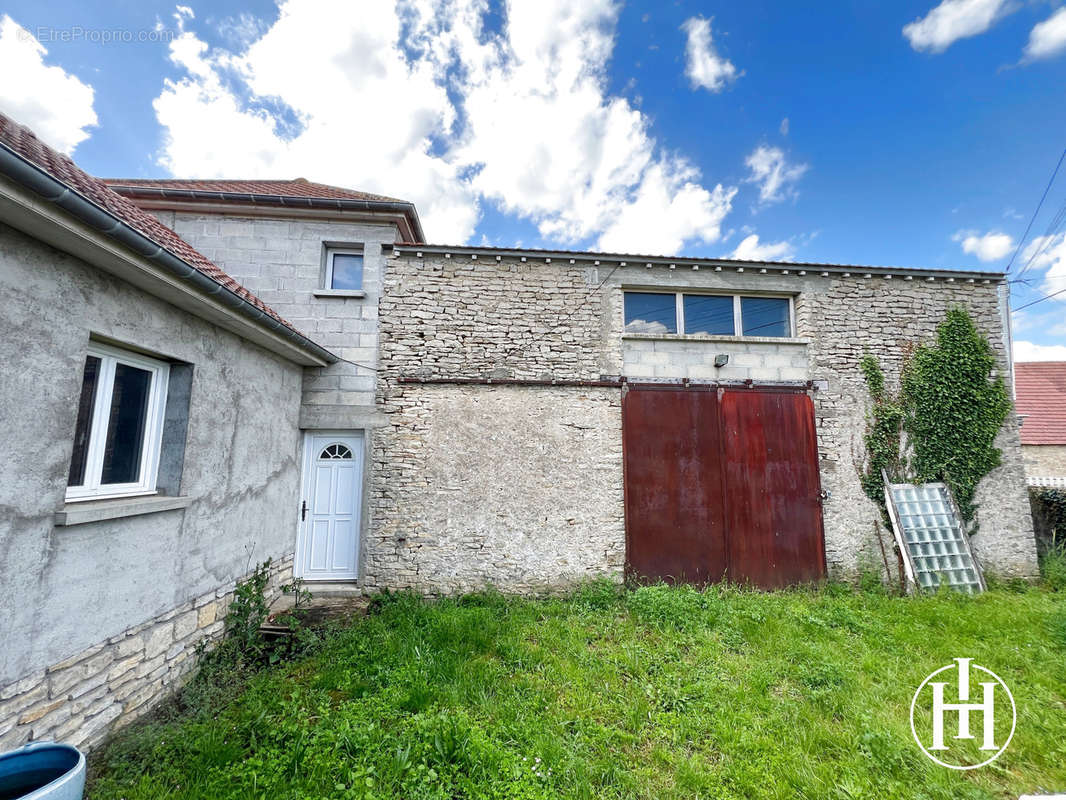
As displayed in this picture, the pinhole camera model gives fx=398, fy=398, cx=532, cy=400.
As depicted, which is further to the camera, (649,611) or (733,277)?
(733,277)

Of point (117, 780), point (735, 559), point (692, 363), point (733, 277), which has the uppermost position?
point (733, 277)

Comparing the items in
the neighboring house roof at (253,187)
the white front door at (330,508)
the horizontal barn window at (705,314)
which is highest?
the neighboring house roof at (253,187)

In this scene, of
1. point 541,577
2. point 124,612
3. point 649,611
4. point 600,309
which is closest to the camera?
point 124,612

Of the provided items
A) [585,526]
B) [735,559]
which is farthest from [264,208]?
[735,559]

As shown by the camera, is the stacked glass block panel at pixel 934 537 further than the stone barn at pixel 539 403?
Yes

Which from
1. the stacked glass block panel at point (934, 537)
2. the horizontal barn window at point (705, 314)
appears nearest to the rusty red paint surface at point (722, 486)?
the horizontal barn window at point (705, 314)

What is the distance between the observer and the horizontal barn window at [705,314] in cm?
637

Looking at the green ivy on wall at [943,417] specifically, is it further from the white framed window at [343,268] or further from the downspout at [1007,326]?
the white framed window at [343,268]

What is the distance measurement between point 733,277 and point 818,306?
1497 mm

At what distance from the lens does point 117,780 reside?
7.91 feet

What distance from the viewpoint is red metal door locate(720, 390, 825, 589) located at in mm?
5871

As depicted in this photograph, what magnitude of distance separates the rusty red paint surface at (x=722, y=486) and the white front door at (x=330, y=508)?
13.0ft

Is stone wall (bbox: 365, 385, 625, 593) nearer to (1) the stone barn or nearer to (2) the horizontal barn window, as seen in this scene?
(1) the stone barn

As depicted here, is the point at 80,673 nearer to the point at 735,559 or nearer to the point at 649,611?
the point at 649,611
